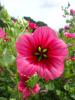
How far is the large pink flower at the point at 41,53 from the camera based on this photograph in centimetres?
114

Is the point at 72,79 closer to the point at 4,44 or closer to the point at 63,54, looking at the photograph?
the point at 4,44

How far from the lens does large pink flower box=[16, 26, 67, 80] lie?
3.73ft

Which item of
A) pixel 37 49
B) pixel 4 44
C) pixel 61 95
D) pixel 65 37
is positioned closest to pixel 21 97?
pixel 37 49

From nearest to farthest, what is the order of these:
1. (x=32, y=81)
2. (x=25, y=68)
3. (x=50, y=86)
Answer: (x=25, y=68), (x=32, y=81), (x=50, y=86)

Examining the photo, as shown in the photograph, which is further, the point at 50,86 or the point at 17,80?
the point at 50,86

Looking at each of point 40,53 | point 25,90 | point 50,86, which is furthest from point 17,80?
point 50,86

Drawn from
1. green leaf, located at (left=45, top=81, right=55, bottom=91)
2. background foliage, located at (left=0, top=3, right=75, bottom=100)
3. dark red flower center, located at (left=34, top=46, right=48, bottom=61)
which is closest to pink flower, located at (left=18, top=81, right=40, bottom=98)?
background foliage, located at (left=0, top=3, right=75, bottom=100)

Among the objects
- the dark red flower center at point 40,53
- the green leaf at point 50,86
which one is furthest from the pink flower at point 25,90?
the green leaf at point 50,86

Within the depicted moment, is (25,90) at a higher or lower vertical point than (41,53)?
lower

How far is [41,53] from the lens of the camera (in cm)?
122

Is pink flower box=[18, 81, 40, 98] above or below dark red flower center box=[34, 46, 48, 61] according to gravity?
below

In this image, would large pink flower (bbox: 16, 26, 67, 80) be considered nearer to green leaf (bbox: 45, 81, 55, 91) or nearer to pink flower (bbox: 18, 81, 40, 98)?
pink flower (bbox: 18, 81, 40, 98)

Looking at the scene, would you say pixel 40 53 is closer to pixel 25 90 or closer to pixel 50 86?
pixel 25 90

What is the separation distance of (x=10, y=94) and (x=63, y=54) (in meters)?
0.39
